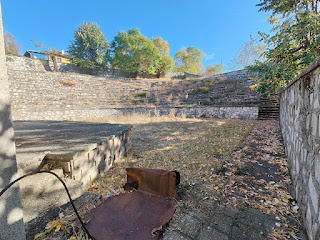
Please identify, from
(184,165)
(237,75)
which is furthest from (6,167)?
(237,75)

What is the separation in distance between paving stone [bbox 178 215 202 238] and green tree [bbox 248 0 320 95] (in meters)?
4.97

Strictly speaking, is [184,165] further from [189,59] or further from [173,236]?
[189,59]

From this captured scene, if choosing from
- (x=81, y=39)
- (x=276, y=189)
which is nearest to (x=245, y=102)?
(x=276, y=189)

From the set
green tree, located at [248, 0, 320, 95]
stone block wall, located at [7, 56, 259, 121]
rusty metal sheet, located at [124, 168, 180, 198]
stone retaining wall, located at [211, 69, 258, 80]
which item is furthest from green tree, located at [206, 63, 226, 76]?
rusty metal sheet, located at [124, 168, 180, 198]

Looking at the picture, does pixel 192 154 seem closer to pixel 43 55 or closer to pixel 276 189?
pixel 276 189

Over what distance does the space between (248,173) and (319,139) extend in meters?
1.27

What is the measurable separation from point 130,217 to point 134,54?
2109 cm

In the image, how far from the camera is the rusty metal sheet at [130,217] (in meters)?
1.09

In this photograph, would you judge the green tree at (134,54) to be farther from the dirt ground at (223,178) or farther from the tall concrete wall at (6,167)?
the tall concrete wall at (6,167)

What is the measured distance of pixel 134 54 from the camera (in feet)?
64.2

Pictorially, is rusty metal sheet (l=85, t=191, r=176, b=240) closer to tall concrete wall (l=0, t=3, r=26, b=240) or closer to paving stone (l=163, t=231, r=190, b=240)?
paving stone (l=163, t=231, r=190, b=240)

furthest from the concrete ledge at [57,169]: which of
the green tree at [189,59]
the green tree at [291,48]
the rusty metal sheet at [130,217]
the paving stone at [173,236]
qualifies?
the green tree at [189,59]

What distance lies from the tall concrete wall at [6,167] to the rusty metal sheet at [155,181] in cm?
101

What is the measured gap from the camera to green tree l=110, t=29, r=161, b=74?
1950 centimetres
